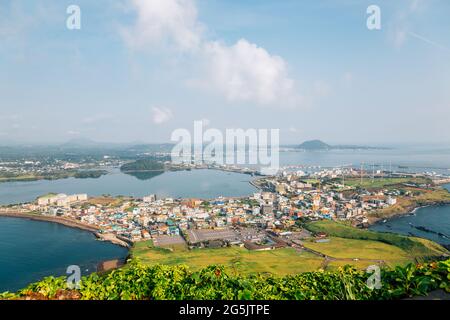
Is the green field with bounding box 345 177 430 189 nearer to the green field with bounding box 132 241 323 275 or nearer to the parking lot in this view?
the green field with bounding box 132 241 323 275

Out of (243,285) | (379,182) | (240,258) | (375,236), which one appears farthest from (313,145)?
(243,285)

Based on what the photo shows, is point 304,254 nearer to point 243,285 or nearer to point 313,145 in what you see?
point 243,285

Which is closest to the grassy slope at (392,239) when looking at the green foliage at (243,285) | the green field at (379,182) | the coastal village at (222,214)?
the coastal village at (222,214)

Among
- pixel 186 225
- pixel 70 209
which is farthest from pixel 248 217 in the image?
pixel 70 209

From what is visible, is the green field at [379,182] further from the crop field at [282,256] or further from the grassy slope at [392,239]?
the crop field at [282,256]

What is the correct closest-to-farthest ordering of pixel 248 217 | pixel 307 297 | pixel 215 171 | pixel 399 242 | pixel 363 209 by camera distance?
pixel 307 297, pixel 399 242, pixel 248 217, pixel 363 209, pixel 215 171

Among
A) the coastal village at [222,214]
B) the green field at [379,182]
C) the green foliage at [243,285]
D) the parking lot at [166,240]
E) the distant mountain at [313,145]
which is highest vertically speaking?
the distant mountain at [313,145]
